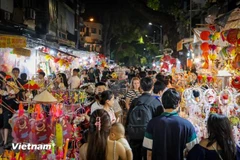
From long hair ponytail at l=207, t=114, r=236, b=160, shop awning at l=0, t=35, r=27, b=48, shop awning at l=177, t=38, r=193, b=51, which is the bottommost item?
long hair ponytail at l=207, t=114, r=236, b=160

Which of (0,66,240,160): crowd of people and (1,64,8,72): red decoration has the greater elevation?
(1,64,8,72): red decoration

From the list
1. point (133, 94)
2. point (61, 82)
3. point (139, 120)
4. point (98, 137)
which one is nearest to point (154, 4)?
point (61, 82)

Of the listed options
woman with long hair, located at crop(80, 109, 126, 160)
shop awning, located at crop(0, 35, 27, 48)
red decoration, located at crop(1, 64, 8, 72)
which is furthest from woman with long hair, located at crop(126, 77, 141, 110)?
red decoration, located at crop(1, 64, 8, 72)

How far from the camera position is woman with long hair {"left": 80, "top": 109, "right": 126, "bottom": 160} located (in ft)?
11.5

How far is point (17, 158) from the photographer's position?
545 centimetres

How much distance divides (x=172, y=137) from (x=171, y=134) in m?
0.04

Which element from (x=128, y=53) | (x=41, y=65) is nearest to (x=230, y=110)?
(x=41, y=65)

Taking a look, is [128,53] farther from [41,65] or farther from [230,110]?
[230,110]

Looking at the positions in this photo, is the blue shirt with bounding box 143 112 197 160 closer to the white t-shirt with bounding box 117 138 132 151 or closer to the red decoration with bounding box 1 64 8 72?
the white t-shirt with bounding box 117 138 132 151

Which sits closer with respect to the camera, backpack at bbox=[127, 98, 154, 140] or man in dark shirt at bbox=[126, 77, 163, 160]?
backpack at bbox=[127, 98, 154, 140]

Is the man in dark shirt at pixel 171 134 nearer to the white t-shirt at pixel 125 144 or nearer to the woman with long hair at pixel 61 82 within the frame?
the white t-shirt at pixel 125 144

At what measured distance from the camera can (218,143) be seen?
3.38m

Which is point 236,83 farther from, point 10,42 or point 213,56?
point 10,42

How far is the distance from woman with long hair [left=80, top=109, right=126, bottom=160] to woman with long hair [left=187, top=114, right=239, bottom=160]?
90cm
